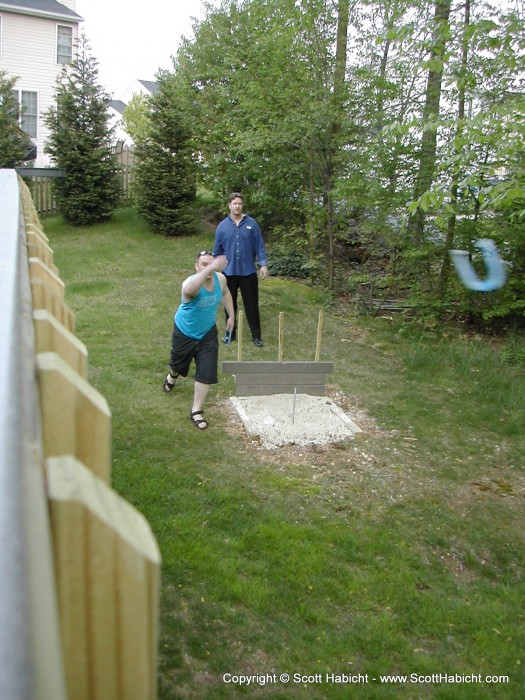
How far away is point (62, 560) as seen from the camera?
0.68 metres

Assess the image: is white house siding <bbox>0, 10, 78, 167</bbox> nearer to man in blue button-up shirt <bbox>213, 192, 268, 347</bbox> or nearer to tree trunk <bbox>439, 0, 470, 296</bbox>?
man in blue button-up shirt <bbox>213, 192, 268, 347</bbox>

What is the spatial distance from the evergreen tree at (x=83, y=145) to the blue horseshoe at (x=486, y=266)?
393 inches

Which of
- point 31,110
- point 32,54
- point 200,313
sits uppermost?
point 32,54

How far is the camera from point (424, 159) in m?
9.20

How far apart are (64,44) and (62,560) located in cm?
2960

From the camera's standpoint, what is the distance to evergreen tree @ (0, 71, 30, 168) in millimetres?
16266

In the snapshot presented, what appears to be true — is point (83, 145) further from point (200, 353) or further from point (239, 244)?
point (200, 353)

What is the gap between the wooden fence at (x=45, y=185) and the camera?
1599cm

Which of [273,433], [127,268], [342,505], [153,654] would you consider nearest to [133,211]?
[127,268]

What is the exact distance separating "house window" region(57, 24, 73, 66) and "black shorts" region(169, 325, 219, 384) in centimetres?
2375

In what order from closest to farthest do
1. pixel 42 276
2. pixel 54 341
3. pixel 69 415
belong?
pixel 69 415, pixel 54 341, pixel 42 276

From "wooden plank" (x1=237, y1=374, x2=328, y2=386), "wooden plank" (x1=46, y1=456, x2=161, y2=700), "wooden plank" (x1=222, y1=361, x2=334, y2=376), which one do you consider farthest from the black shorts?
"wooden plank" (x1=46, y1=456, x2=161, y2=700)

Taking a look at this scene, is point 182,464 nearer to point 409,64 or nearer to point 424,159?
point 424,159

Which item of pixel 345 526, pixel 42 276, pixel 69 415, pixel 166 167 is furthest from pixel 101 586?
pixel 166 167
